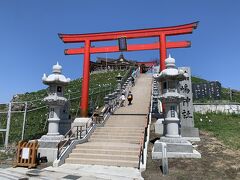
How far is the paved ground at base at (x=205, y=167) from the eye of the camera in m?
8.88

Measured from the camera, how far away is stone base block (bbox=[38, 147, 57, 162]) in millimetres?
11641

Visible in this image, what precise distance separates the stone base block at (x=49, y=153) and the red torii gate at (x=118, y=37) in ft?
22.0

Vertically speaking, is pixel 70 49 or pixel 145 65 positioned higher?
pixel 145 65

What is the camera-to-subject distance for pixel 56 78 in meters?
13.3

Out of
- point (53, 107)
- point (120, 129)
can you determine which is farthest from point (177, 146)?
point (53, 107)

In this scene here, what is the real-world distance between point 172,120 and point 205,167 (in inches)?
107

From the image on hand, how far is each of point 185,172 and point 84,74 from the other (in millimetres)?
12606

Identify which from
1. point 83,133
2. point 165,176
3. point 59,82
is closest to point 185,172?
point 165,176

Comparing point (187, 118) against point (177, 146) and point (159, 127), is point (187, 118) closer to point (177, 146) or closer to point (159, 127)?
point (159, 127)

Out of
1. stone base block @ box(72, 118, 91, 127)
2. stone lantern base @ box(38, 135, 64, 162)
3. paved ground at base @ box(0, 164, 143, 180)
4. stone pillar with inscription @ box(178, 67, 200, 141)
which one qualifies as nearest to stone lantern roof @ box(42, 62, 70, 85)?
stone lantern base @ box(38, 135, 64, 162)

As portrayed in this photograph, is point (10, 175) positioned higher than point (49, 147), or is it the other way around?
point (49, 147)

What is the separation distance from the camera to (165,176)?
9.04 meters

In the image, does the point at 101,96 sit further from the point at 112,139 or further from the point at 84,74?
the point at 112,139

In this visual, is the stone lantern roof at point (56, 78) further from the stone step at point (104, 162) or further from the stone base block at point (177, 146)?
the stone base block at point (177, 146)
